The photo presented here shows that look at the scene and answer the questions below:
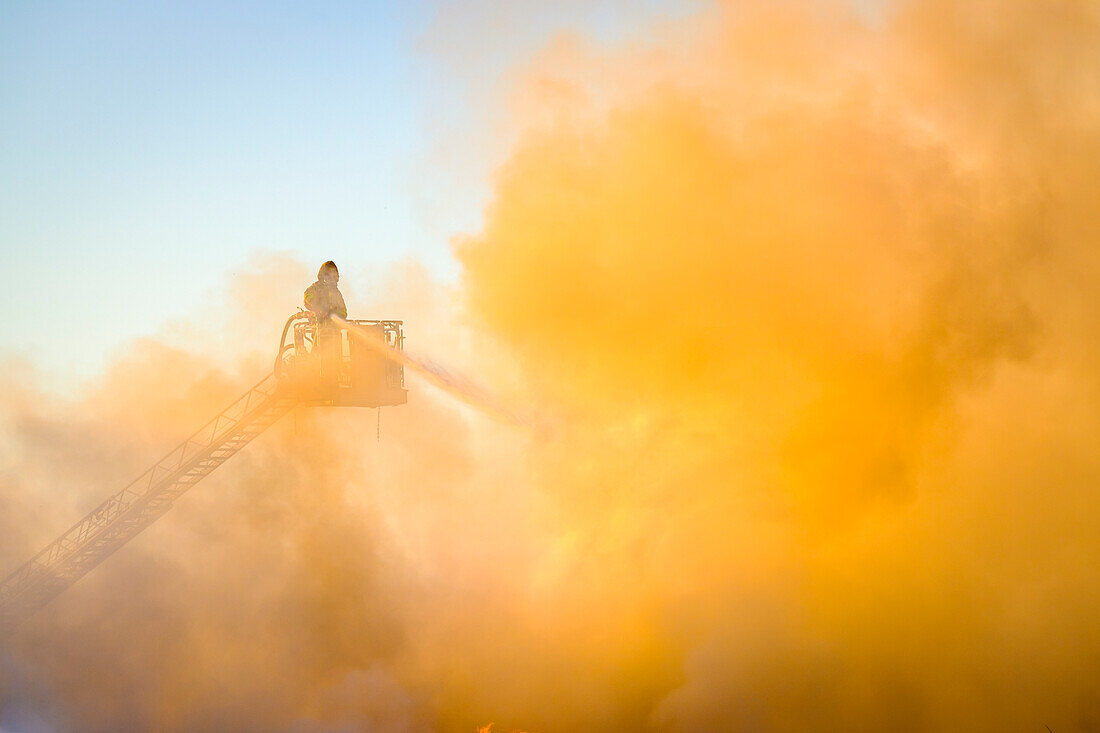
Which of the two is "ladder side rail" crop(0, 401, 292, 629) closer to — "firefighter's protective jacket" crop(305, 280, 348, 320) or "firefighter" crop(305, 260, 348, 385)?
"firefighter" crop(305, 260, 348, 385)

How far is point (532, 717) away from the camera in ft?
118

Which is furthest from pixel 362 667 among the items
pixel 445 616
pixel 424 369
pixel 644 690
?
pixel 424 369

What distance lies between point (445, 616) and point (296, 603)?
16.4 feet

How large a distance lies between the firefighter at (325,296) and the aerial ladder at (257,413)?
257 mm

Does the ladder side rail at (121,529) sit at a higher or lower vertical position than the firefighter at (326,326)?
lower

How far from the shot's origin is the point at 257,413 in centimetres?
3128

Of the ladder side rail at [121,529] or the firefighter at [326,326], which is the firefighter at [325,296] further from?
the ladder side rail at [121,529]

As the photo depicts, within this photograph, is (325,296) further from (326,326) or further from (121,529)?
(121,529)

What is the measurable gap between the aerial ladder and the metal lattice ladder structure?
23mm

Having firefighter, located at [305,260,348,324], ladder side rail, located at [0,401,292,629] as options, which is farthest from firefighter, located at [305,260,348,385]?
ladder side rail, located at [0,401,292,629]

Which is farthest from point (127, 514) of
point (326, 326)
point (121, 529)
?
point (326, 326)

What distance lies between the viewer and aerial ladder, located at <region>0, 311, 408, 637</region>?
30.7 meters

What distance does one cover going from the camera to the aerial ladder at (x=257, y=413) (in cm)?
3072

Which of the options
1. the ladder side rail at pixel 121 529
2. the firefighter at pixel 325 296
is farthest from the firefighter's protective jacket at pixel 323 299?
the ladder side rail at pixel 121 529
